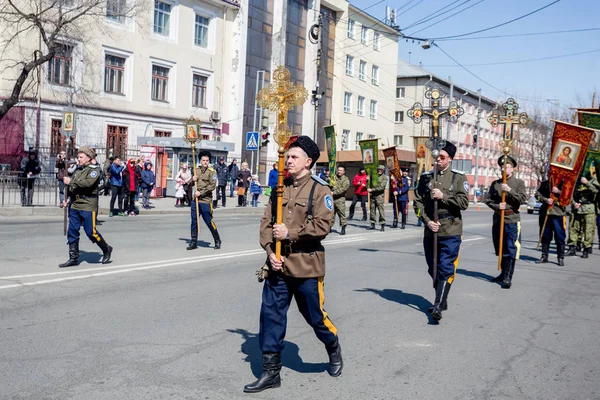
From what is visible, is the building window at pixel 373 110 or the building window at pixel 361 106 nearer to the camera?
the building window at pixel 361 106

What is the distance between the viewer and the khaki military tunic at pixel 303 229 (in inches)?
177

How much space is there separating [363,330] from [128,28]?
2881 centimetres

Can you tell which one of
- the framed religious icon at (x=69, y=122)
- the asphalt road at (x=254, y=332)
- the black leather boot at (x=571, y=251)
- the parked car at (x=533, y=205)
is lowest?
the asphalt road at (x=254, y=332)

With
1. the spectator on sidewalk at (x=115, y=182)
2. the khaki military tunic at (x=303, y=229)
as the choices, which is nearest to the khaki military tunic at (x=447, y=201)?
the khaki military tunic at (x=303, y=229)

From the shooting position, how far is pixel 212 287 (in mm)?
8250

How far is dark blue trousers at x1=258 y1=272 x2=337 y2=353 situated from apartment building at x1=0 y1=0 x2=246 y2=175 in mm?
23673

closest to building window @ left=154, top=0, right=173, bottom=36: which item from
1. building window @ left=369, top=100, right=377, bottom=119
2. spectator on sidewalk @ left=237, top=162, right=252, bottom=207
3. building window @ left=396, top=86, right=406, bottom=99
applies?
spectator on sidewalk @ left=237, top=162, right=252, bottom=207

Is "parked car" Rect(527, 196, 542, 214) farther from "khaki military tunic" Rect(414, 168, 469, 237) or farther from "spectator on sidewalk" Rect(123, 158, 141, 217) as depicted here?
"khaki military tunic" Rect(414, 168, 469, 237)

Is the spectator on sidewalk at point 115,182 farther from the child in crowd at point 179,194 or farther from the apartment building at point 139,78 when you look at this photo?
the apartment building at point 139,78

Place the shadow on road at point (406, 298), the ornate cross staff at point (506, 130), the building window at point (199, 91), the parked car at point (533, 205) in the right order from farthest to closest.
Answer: the parked car at point (533, 205), the building window at point (199, 91), the ornate cross staff at point (506, 130), the shadow on road at point (406, 298)

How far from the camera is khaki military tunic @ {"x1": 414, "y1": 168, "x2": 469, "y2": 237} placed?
7.10m

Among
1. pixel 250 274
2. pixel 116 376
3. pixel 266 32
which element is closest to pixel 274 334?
pixel 116 376

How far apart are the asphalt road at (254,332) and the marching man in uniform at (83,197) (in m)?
0.55

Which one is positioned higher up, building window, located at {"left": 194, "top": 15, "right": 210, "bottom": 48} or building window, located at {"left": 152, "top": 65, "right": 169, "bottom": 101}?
building window, located at {"left": 194, "top": 15, "right": 210, "bottom": 48}
